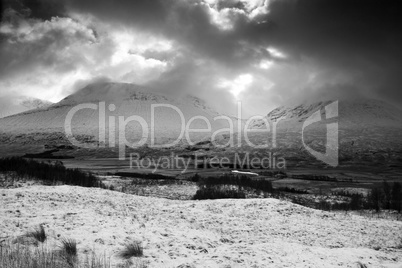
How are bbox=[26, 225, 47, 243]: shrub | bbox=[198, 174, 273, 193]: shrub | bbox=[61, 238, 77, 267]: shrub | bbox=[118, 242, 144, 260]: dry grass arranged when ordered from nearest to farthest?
bbox=[61, 238, 77, 267]: shrub → bbox=[118, 242, 144, 260]: dry grass → bbox=[26, 225, 47, 243]: shrub → bbox=[198, 174, 273, 193]: shrub

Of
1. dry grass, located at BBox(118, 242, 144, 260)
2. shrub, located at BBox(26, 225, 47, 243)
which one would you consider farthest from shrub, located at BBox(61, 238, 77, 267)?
dry grass, located at BBox(118, 242, 144, 260)

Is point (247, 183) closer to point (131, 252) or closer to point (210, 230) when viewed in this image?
point (210, 230)

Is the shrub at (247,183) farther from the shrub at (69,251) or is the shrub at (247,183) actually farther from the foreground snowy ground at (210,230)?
the shrub at (69,251)

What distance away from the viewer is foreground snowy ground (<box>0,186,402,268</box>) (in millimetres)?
11352

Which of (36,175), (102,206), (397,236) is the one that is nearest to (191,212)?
(102,206)

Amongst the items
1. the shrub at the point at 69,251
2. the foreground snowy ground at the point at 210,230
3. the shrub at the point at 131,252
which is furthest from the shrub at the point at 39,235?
the shrub at the point at 131,252

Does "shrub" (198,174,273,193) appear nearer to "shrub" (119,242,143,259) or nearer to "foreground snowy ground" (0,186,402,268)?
"foreground snowy ground" (0,186,402,268)

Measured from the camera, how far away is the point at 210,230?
16297 millimetres

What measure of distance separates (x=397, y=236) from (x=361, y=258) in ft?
24.7

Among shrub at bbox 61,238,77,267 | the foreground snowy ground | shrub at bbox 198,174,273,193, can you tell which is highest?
shrub at bbox 61,238,77,267

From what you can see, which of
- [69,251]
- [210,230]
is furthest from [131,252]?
[210,230]

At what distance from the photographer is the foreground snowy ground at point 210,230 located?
37.2 ft

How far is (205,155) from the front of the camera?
180125 mm

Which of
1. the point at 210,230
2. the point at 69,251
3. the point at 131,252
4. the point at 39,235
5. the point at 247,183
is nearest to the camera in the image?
the point at 69,251
